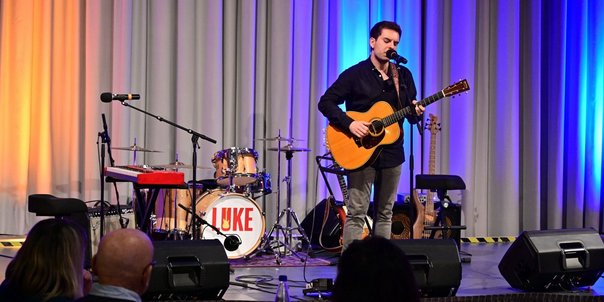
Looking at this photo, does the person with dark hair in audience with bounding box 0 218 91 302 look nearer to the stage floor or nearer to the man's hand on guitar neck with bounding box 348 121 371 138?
the stage floor

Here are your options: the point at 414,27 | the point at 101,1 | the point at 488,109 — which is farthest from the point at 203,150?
the point at 488,109

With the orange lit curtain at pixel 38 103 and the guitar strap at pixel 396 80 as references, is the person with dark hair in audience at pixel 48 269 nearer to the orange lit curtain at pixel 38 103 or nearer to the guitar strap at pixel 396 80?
the guitar strap at pixel 396 80

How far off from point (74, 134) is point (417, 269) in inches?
171

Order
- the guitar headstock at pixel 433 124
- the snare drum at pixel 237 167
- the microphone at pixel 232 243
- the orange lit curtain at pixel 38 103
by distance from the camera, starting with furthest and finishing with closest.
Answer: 1. the guitar headstock at pixel 433 124
2. the orange lit curtain at pixel 38 103
3. the snare drum at pixel 237 167
4. the microphone at pixel 232 243

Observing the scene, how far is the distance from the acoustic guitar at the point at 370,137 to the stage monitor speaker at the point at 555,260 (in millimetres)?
1105

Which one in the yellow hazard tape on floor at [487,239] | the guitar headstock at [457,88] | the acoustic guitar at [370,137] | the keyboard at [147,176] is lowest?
the yellow hazard tape on floor at [487,239]

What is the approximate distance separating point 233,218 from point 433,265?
2.60 meters

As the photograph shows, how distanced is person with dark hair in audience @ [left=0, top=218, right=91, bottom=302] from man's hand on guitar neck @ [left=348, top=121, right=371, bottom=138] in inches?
105

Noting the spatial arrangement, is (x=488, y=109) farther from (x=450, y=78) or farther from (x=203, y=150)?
(x=203, y=150)

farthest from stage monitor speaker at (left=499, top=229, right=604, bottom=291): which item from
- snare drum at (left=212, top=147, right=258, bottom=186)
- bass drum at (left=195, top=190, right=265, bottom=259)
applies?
snare drum at (left=212, top=147, right=258, bottom=186)

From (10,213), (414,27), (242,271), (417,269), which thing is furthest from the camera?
(414,27)

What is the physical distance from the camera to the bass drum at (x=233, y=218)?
6957mm

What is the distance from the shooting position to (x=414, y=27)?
344 inches

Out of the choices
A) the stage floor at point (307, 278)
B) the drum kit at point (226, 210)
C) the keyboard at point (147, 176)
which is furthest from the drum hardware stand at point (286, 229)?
the keyboard at point (147, 176)
